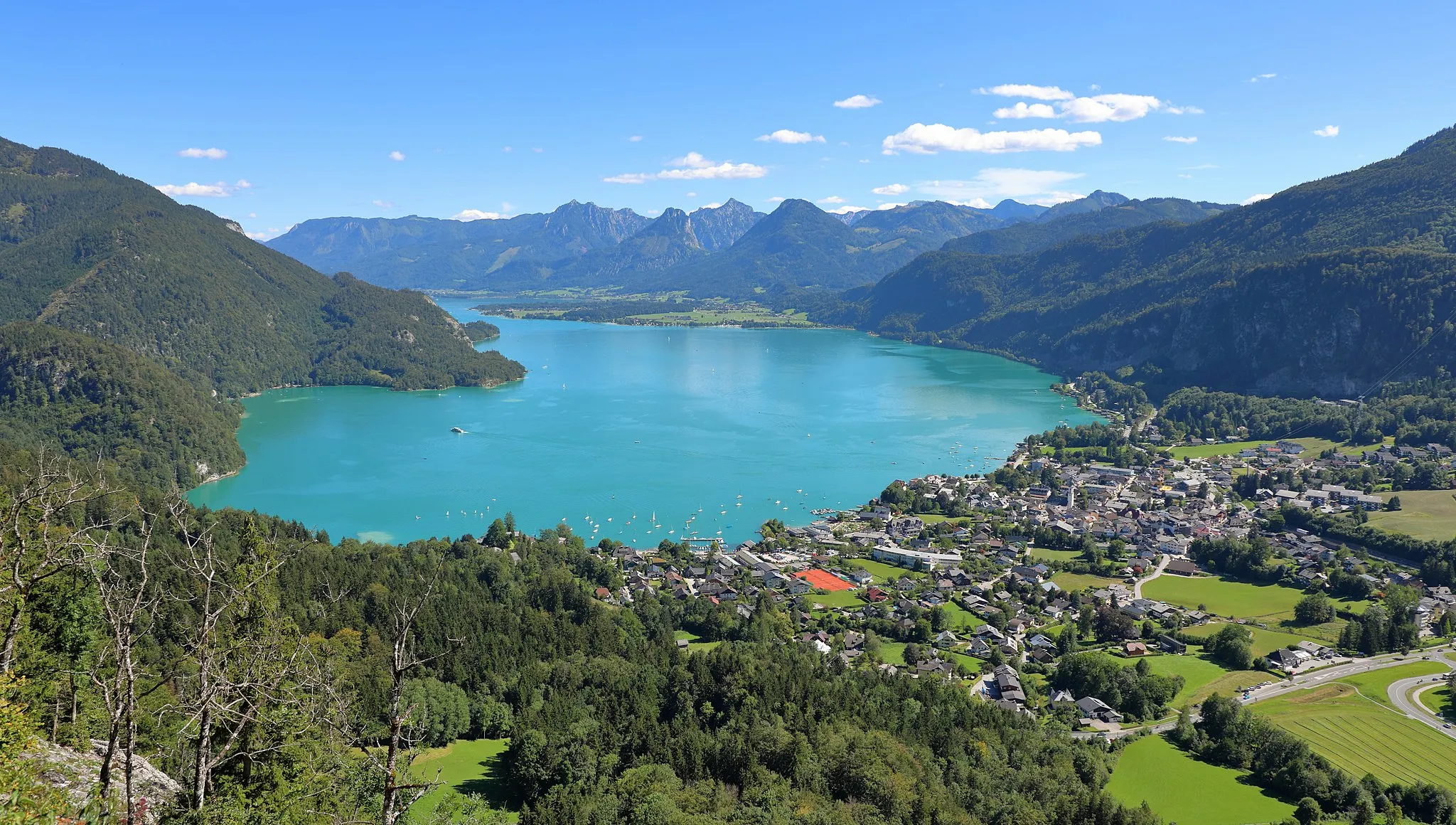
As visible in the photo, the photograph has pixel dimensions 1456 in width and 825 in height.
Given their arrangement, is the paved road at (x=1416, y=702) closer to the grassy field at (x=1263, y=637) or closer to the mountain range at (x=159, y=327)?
the grassy field at (x=1263, y=637)

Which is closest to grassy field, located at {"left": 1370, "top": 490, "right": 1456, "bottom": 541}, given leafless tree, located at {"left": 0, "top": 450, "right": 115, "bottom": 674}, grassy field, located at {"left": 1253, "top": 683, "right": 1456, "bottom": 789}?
grassy field, located at {"left": 1253, "top": 683, "right": 1456, "bottom": 789}

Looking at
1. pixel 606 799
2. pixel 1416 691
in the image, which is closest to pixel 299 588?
pixel 606 799

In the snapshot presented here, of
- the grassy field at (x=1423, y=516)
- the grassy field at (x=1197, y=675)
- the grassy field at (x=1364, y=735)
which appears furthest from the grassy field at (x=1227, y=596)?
the grassy field at (x=1423, y=516)

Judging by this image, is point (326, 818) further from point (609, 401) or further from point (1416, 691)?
point (609, 401)

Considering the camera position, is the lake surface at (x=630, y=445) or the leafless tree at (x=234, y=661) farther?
the lake surface at (x=630, y=445)

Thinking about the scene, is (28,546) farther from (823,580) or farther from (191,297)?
(191,297)

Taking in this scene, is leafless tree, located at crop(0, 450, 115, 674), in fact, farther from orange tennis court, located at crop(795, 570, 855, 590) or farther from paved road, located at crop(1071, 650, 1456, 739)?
orange tennis court, located at crop(795, 570, 855, 590)
